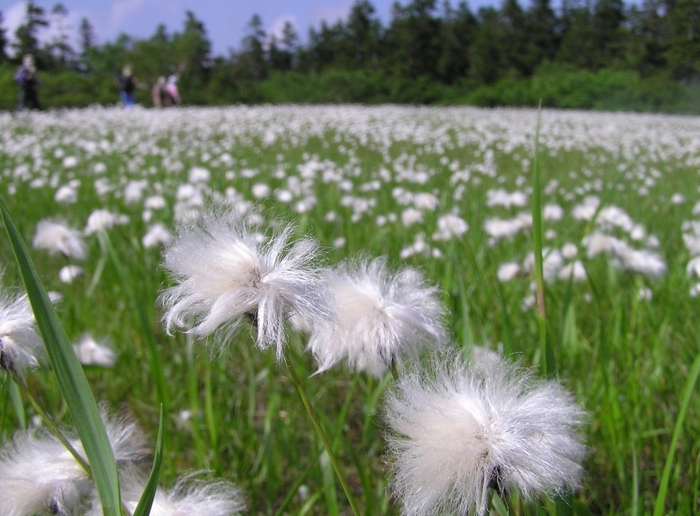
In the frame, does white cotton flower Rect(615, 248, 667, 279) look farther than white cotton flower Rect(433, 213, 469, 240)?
No

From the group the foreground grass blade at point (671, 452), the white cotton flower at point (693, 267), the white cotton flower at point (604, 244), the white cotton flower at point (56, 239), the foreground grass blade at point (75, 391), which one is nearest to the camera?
the foreground grass blade at point (75, 391)

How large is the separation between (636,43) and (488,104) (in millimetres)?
16769

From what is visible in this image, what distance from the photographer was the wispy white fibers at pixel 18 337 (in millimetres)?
788

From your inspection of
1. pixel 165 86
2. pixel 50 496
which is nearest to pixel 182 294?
pixel 50 496

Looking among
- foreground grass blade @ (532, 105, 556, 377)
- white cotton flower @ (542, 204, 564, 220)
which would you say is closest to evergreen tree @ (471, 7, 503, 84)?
white cotton flower @ (542, 204, 564, 220)

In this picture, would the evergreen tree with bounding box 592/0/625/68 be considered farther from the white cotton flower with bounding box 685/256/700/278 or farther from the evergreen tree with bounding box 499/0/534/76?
the white cotton flower with bounding box 685/256/700/278

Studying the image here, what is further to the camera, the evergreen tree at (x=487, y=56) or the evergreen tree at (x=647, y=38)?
the evergreen tree at (x=487, y=56)

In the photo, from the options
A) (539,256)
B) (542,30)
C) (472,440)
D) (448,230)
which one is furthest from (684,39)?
(472,440)

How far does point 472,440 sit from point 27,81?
67.2 feet

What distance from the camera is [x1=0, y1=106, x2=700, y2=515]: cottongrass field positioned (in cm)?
72

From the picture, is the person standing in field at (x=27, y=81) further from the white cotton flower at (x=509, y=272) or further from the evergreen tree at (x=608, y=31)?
the evergreen tree at (x=608, y=31)

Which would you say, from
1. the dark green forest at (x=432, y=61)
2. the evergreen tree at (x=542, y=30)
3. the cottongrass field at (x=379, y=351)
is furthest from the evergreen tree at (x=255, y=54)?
the cottongrass field at (x=379, y=351)

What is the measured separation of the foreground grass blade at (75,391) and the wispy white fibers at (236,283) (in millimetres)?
126

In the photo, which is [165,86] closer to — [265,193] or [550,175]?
[550,175]
